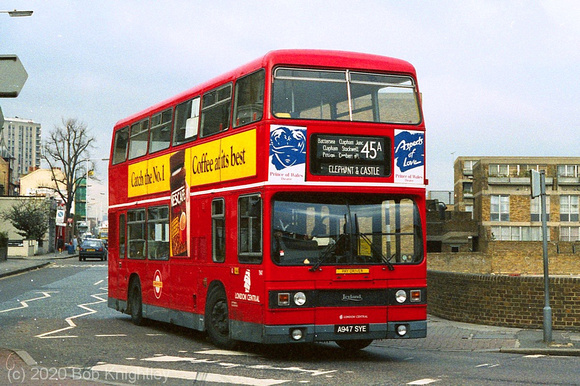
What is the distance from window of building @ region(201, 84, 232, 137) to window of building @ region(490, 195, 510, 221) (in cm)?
6198

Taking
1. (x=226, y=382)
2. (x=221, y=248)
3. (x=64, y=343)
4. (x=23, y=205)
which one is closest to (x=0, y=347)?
(x=64, y=343)

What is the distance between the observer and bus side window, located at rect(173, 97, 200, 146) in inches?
551

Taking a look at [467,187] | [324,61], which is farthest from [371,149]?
[467,187]

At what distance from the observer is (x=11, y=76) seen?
436 inches

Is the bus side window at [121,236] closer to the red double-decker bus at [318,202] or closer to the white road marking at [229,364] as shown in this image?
the red double-decker bus at [318,202]

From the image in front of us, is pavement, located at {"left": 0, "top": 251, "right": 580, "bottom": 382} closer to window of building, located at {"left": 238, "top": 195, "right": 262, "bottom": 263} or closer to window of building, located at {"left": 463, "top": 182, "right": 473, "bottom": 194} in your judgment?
window of building, located at {"left": 238, "top": 195, "right": 262, "bottom": 263}

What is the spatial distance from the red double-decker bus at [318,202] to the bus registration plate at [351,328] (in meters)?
0.01

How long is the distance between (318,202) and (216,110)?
2707 millimetres

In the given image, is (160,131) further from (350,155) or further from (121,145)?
(350,155)

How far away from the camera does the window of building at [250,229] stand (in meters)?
11.3

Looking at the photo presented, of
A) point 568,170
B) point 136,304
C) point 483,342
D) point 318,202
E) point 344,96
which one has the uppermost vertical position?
point 568,170

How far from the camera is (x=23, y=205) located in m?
66.7

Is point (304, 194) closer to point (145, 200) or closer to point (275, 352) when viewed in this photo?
point (275, 352)

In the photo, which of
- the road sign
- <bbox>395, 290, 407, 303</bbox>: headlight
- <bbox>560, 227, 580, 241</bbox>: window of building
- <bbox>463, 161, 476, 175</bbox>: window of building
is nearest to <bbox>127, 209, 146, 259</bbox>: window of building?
the road sign
